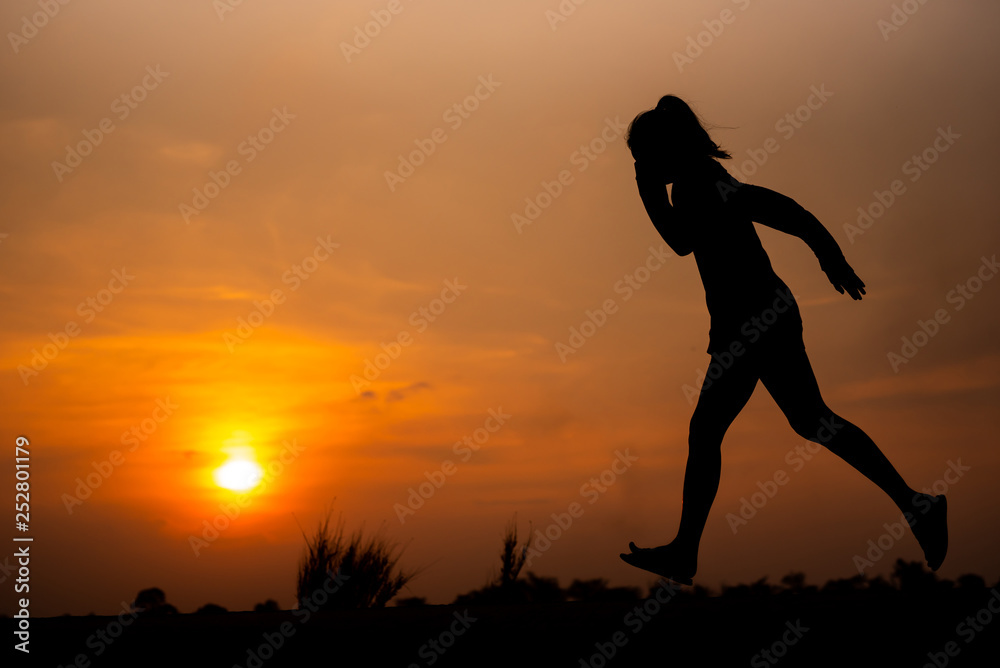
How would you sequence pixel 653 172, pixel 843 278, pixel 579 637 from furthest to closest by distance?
pixel 653 172 < pixel 843 278 < pixel 579 637

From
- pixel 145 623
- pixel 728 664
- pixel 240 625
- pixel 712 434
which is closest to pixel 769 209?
pixel 712 434

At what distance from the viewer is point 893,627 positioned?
115 inches

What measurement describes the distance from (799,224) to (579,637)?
185 centimetres

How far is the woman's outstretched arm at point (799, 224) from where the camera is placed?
3.69 metres

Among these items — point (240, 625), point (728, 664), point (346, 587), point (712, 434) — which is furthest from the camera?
point (346, 587)

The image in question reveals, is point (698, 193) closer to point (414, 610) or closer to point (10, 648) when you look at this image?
point (414, 610)

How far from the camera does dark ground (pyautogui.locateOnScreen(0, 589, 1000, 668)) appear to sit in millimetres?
2600

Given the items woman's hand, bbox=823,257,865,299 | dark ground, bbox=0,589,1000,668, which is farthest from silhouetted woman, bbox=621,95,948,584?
dark ground, bbox=0,589,1000,668

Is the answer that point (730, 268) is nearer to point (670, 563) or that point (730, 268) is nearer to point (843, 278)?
point (843, 278)

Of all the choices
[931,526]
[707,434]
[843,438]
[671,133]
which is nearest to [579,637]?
[707,434]

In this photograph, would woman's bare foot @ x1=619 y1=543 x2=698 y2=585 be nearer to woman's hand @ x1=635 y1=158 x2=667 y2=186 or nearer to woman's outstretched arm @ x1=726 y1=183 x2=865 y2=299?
woman's outstretched arm @ x1=726 y1=183 x2=865 y2=299

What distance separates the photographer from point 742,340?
12.1 ft

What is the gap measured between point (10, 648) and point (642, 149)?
9.53ft

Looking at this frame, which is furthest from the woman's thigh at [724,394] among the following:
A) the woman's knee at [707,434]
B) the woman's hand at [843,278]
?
the woman's hand at [843,278]
